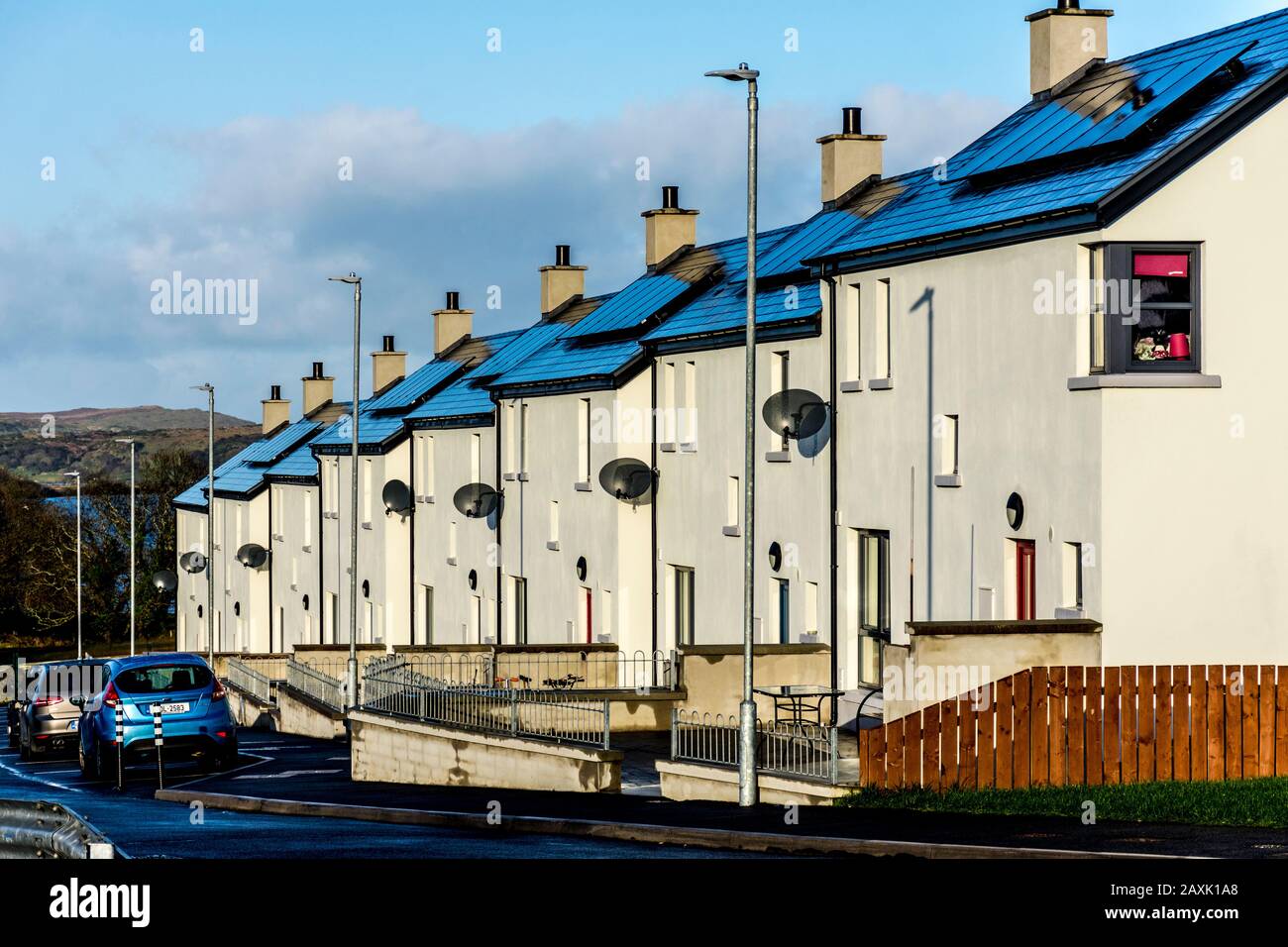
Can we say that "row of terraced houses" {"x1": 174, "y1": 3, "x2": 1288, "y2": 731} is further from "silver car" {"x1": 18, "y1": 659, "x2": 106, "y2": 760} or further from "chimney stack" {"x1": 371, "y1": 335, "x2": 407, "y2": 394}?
"chimney stack" {"x1": 371, "y1": 335, "x2": 407, "y2": 394}

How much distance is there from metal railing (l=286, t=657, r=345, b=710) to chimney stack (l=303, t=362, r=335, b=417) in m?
37.7

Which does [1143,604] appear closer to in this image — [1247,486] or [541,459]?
[1247,486]

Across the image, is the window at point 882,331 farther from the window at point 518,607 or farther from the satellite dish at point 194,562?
the satellite dish at point 194,562

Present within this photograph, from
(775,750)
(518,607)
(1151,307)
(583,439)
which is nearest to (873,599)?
(775,750)

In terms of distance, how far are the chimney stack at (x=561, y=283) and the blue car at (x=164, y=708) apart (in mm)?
28210

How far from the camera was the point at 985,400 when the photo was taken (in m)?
24.5

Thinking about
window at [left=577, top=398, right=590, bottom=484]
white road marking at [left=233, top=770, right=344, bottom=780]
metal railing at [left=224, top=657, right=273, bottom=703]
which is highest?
window at [left=577, top=398, right=590, bottom=484]

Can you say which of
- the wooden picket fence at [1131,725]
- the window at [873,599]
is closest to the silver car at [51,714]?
the window at [873,599]

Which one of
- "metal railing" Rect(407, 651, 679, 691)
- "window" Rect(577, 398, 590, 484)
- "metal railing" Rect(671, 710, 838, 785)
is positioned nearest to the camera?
"metal railing" Rect(671, 710, 838, 785)

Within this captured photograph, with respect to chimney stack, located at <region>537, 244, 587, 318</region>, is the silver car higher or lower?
lower

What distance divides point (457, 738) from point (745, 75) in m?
11.9

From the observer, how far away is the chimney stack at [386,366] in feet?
233

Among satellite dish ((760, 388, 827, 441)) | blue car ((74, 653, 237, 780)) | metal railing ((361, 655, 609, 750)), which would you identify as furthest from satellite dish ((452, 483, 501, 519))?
satellite dish ((760, 388, 827, 441))

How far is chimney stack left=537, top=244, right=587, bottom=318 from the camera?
5528cm
